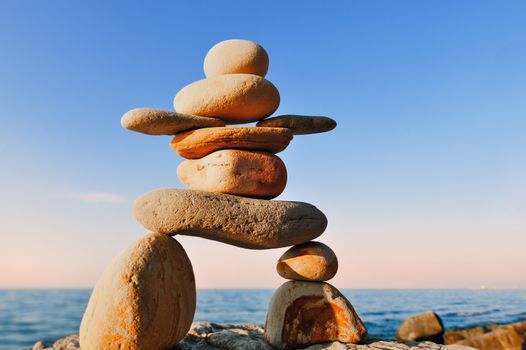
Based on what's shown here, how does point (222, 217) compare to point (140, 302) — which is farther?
point (222, 217)

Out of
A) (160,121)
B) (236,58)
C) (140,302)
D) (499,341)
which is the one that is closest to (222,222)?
(140,302)

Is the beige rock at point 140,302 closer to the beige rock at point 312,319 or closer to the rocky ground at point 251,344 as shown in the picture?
the rocky ground at point 251,344

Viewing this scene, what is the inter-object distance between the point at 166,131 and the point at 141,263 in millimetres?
2139

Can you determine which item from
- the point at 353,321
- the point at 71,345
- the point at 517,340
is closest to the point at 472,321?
the point at 517,340

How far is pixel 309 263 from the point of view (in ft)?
20.4

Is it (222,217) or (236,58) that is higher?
(236,58)

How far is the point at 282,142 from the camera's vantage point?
650 cm

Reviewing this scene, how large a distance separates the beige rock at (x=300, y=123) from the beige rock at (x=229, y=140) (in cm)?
28

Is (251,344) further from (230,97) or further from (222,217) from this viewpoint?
(230,97)

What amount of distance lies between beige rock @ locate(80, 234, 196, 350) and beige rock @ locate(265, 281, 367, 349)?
4.71ft

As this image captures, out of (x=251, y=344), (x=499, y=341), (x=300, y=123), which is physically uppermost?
(x=300, y=123)

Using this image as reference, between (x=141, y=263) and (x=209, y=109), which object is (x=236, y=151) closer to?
(x=209, y=109)

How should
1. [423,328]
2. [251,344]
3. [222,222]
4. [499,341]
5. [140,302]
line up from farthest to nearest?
[423,328], [499,341], [251,344], [222,222], [140,302]

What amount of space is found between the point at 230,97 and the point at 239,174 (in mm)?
1207
